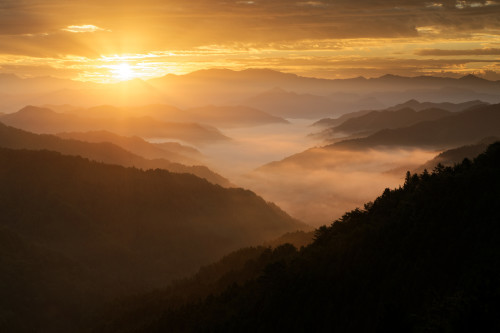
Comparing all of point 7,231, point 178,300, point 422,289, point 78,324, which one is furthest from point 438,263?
point 7,231

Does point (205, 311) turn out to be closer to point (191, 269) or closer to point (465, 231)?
point (465, 231)

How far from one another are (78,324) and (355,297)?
98531 millimetres

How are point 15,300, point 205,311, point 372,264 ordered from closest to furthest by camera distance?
point 372,264
point 205,311
point 15,300

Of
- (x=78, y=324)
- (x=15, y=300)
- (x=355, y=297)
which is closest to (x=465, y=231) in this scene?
(x=355, y=297)

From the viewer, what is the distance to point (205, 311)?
9081 cm

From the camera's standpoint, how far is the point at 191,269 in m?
186

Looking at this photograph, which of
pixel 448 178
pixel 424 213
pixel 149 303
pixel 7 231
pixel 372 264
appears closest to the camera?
pixel 372 264

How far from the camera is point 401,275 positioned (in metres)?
59.5

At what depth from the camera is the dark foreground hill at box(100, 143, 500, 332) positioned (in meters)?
46.6

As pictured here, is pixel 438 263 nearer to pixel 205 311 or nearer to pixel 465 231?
pixel 465 231

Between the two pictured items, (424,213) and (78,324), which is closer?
(424,213)

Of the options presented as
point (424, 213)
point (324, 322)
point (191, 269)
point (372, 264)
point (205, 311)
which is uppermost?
point (424, 213)

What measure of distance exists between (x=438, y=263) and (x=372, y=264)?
31.3 ft

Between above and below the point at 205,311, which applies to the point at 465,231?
above
